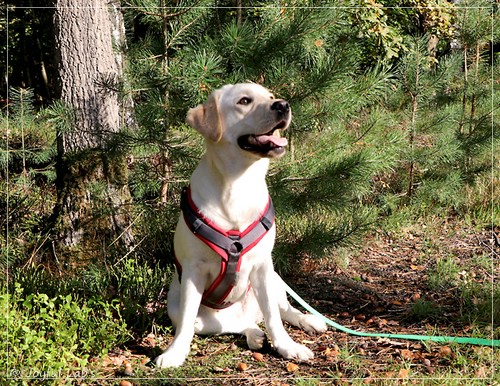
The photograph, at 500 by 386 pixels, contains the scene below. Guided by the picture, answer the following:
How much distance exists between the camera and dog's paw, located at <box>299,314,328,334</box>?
3.98m

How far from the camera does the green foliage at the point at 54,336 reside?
3.20 metres

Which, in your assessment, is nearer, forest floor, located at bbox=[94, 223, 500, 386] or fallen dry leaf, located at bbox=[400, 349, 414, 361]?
forest floor, located at bbox=[94, 223, 500, 386]

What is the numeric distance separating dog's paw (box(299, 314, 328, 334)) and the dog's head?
1206 mm

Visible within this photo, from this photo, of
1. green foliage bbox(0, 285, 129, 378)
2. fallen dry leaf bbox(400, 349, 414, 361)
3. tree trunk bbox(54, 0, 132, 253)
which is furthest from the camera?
tree trunk bbox(54, 0, 132, 253)

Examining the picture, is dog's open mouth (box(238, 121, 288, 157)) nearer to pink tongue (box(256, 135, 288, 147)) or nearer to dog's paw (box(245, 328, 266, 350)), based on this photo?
pink tongue (box(256, 135, 288, 147))

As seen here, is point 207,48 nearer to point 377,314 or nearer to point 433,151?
point 377,314

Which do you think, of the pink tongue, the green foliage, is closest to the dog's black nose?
the pink tongue

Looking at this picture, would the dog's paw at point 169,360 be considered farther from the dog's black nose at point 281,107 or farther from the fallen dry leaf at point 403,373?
the dog's black nose at point 281,107

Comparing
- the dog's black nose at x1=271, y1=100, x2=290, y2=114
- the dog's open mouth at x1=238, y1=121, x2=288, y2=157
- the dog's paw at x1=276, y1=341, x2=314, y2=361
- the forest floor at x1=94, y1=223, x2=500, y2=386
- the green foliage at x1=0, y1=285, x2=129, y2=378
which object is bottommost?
the forest floor at x1=94, y1=223, x2=500, y2=386

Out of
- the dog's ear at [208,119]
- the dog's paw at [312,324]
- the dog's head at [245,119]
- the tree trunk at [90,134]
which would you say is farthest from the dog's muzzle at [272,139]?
the tree trunk at [90,134]

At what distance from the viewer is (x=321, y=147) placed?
4984mm

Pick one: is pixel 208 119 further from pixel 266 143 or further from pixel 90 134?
pixel 90 134

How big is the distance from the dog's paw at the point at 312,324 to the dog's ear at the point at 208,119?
4.33 feet

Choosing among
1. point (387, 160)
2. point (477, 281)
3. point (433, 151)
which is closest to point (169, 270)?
point (387, 160)
